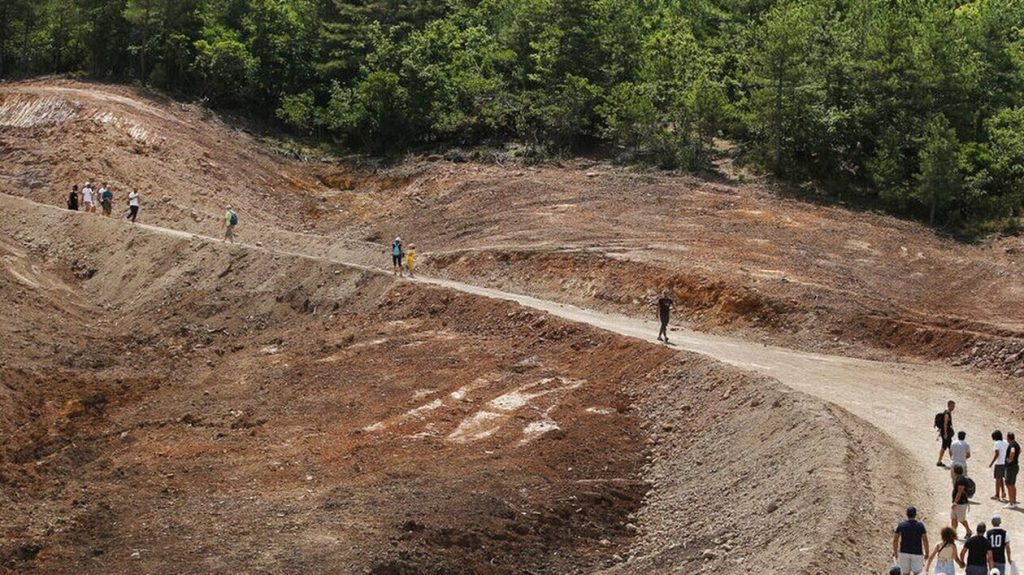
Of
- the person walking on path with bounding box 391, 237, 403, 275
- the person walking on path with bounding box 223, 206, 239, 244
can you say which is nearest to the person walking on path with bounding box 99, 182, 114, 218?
the person walking on path with bounding box 223, 206, 239, 244

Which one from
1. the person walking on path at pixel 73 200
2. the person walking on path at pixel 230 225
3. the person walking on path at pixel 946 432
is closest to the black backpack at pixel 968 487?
the person walking on path at pixel 946 432

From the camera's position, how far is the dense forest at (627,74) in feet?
166

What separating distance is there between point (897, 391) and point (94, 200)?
104ft

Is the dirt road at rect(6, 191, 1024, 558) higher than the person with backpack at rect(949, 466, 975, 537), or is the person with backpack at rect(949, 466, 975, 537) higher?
the person with backpack at rect(949, 466, 975, 537)

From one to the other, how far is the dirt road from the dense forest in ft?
53.8

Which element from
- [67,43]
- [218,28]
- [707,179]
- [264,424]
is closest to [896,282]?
[707,179]

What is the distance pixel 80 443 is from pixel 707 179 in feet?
94.1

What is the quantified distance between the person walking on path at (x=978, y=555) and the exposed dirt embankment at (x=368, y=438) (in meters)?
2.06

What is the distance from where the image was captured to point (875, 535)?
20328 millimetres

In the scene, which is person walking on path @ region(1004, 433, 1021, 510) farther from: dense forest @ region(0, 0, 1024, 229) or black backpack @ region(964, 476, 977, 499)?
dense forest @ region(0, 0, 1024, 229)

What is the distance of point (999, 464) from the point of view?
73.9ft

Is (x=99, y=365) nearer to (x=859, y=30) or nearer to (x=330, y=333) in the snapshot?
(x=330, y=333)

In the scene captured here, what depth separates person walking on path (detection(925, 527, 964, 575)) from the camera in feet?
59.7

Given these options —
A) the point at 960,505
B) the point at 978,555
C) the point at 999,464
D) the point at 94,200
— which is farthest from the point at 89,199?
the point at 978,555
